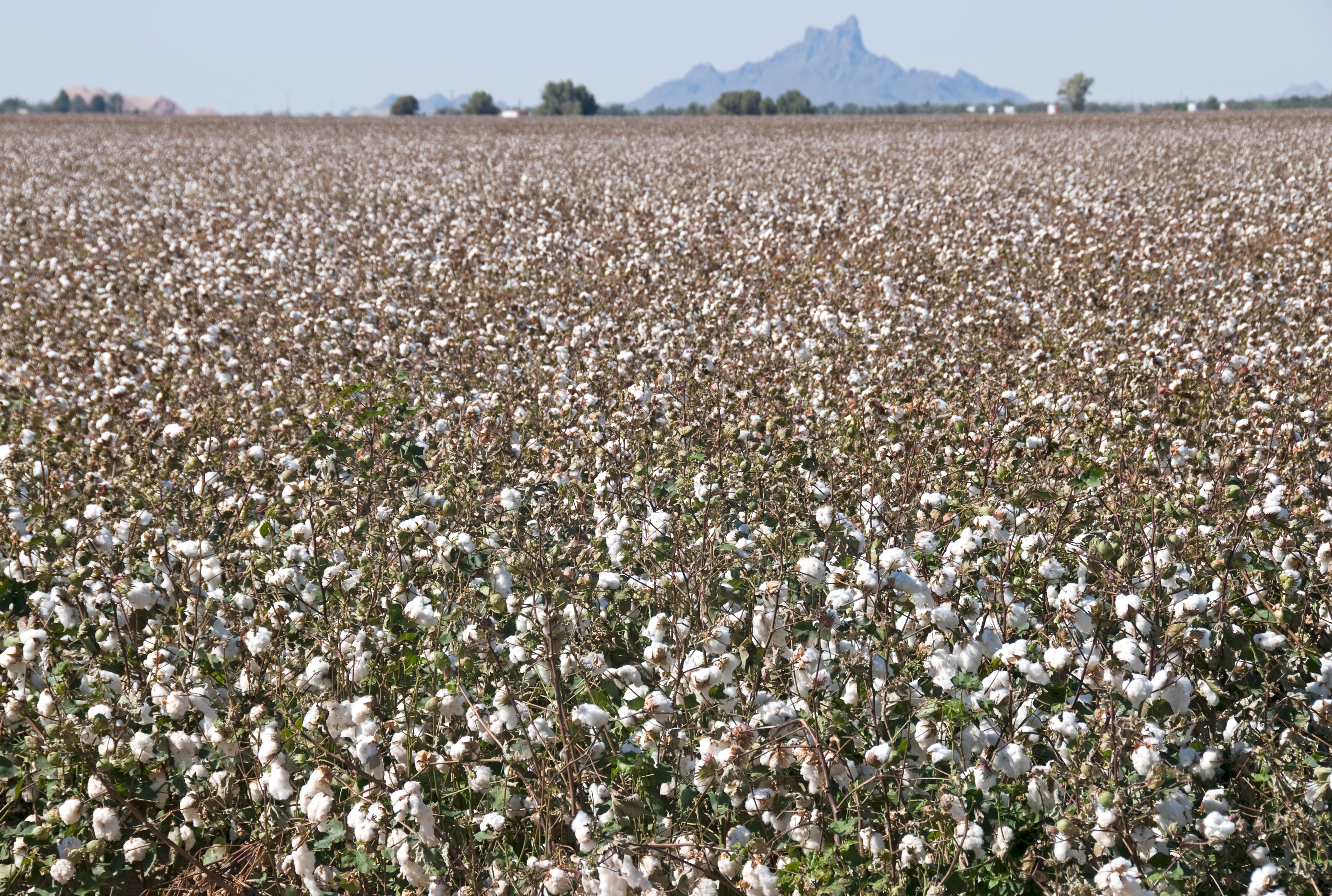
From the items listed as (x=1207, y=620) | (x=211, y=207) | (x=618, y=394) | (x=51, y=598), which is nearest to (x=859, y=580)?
(x=1207, y=620)

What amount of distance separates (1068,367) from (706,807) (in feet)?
15.2

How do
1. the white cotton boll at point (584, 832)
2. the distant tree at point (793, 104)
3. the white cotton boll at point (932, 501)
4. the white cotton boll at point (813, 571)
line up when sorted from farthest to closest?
1. the distant tree at point (793, 104)
2. the white cotton boll at point (932, 501)
3. the white cotton boll at point (813, 571)
4. the white cotton boll at point (584, 832)

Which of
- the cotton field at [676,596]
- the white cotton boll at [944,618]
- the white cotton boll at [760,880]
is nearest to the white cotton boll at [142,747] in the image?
the cotton field at [676,596]

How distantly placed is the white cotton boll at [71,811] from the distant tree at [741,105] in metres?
81.2

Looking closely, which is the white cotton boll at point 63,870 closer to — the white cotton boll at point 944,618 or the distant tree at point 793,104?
the white cotton boll at point 944,618

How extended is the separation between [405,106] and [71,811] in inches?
3546

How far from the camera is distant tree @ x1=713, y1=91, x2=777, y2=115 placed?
80.1 metres

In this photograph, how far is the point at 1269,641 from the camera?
8.95 feet

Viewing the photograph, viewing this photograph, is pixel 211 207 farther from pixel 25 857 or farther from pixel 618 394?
pixel 25 857

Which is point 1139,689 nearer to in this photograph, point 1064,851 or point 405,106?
point 1064,851

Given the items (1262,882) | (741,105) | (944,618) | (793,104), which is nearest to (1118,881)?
(1262,882)

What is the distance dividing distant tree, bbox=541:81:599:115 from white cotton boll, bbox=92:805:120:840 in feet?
277

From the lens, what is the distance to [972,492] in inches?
167

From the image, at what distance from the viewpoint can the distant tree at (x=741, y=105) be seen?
263 ft
